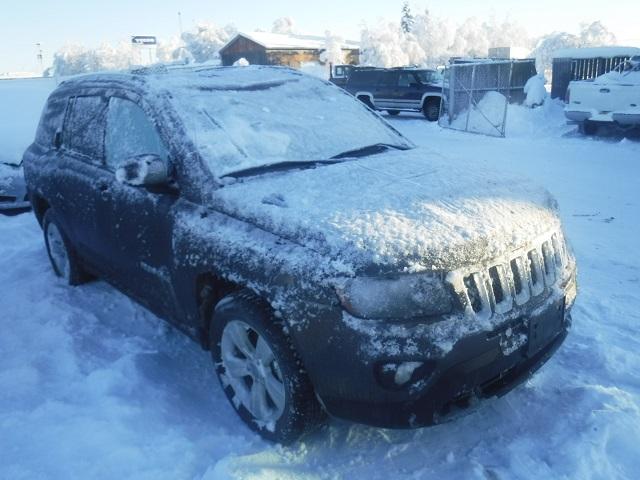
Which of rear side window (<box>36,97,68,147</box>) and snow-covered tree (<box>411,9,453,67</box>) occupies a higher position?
snow-covered tree (<box>411,9,453,67</box>)

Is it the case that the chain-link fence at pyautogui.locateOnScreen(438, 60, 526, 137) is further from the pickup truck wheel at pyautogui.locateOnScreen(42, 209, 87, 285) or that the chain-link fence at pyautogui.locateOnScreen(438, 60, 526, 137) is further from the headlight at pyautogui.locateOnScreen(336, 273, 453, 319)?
the headlight at pyautogui.locateOnScreen(336, 273, 453, 319)

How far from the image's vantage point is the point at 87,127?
4.00 metres

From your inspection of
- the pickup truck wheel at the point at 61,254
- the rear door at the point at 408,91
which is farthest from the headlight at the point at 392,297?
the rear door at the point at 408,91

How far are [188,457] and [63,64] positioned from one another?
122220 millimetres

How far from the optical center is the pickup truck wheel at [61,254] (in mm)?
4453

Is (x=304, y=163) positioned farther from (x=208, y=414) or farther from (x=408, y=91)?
(x=408, y=91)

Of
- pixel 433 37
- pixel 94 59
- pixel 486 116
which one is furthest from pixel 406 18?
pixel 486 116

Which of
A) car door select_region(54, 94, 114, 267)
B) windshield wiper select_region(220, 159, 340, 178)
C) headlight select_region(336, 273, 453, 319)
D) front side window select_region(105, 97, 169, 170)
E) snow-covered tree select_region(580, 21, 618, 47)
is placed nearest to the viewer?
headlight select_region(336, 273, 453, 319)

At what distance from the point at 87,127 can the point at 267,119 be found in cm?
144

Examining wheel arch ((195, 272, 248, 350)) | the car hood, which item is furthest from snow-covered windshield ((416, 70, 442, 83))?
wheel arch ((195, 272, 248, 350))

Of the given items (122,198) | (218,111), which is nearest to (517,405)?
(218,111)

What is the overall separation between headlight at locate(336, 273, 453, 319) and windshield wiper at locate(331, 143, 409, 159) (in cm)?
132

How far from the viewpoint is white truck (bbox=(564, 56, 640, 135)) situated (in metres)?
11.7

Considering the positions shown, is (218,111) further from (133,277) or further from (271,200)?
(133,277)
